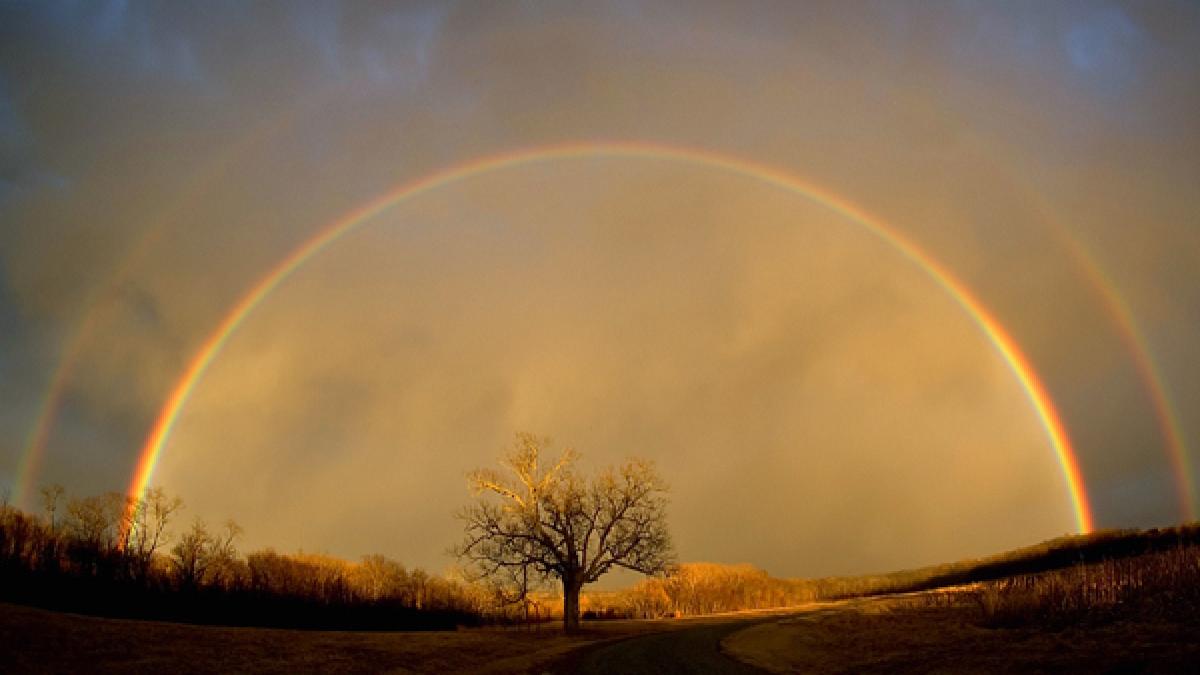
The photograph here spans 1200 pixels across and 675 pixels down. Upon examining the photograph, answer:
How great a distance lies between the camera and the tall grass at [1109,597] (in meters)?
23.6

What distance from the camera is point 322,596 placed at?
5847 centimetres

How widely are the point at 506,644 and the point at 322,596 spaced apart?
20850 millimetres

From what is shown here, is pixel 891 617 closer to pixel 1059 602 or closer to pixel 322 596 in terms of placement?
pixel 1059 602

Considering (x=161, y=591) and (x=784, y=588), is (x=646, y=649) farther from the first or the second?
(x=784, y=588)

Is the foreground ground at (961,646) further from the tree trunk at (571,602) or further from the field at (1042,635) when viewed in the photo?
the tree trunk at (571,602)

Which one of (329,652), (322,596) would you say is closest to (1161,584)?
(329,652)

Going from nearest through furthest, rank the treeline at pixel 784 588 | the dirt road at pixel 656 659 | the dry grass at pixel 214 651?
the dry grass at pixel 214 651 → the dirt road at pixel 656 659 → the treeline at pixel 784 588

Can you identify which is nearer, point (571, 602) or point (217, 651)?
point (217, 651)

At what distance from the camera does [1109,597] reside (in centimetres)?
2698

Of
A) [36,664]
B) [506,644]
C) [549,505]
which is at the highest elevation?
[549,505]

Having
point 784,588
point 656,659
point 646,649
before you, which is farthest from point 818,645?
point 784,588

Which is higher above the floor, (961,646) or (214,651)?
(214,651)

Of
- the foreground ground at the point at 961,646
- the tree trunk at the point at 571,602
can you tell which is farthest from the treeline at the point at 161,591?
the foreground ground at the point at 961,646

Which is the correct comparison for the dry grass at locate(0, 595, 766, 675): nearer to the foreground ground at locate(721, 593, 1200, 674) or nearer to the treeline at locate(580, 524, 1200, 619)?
the foreground ground at locate(721, 593, 1200, 674)
